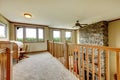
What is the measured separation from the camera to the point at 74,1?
309cm

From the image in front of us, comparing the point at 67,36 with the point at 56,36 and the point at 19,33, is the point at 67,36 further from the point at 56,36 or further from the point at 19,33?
the point at 19,33

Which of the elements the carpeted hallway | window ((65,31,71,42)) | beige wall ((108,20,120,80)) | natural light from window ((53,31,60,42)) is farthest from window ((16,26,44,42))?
beige wall ((108,20,120,80))

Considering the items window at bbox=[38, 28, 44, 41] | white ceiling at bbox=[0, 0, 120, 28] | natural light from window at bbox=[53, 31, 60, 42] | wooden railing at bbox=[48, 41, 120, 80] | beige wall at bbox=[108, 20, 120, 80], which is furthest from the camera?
natural light from window at bbox=[53, 31, 60, 42]

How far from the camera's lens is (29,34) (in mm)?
7031

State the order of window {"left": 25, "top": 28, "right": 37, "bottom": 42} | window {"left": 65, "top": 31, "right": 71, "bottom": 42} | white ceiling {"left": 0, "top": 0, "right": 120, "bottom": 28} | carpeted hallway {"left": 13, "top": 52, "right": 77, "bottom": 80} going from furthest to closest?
window {"left": 65, "top": 31, "right": 71, "bottom": 42} → window {"left": 25, "top": 28, "right": 37, "bottom": 42} → white ceiling {"left": 0, "top": 0, "right": 120, "bottom": 28} → carpeted hallway {"left": 13, "top": 52, "right": 77, "bottom": 80}

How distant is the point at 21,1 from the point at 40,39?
4445 millimetres

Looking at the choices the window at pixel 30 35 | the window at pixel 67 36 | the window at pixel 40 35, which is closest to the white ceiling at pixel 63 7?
the window at pixel 30 35

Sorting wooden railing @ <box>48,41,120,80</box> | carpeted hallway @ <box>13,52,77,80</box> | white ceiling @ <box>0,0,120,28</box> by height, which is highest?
white ceiling @ <box>0,0,120,28</box>

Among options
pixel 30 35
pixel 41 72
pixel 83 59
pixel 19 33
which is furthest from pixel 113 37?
pixel 19 33

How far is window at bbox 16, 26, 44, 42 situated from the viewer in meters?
6.68

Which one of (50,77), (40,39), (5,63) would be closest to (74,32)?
(40,39)

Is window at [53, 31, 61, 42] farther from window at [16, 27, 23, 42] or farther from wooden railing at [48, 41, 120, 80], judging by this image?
wooden railing at [48, 41, 120, 80]

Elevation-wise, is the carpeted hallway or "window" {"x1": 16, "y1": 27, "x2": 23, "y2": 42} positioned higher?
"window" {"x1": 16, "y1": 27, "x2": 23, "y2": 42}

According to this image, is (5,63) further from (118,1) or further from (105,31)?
(105,31)
